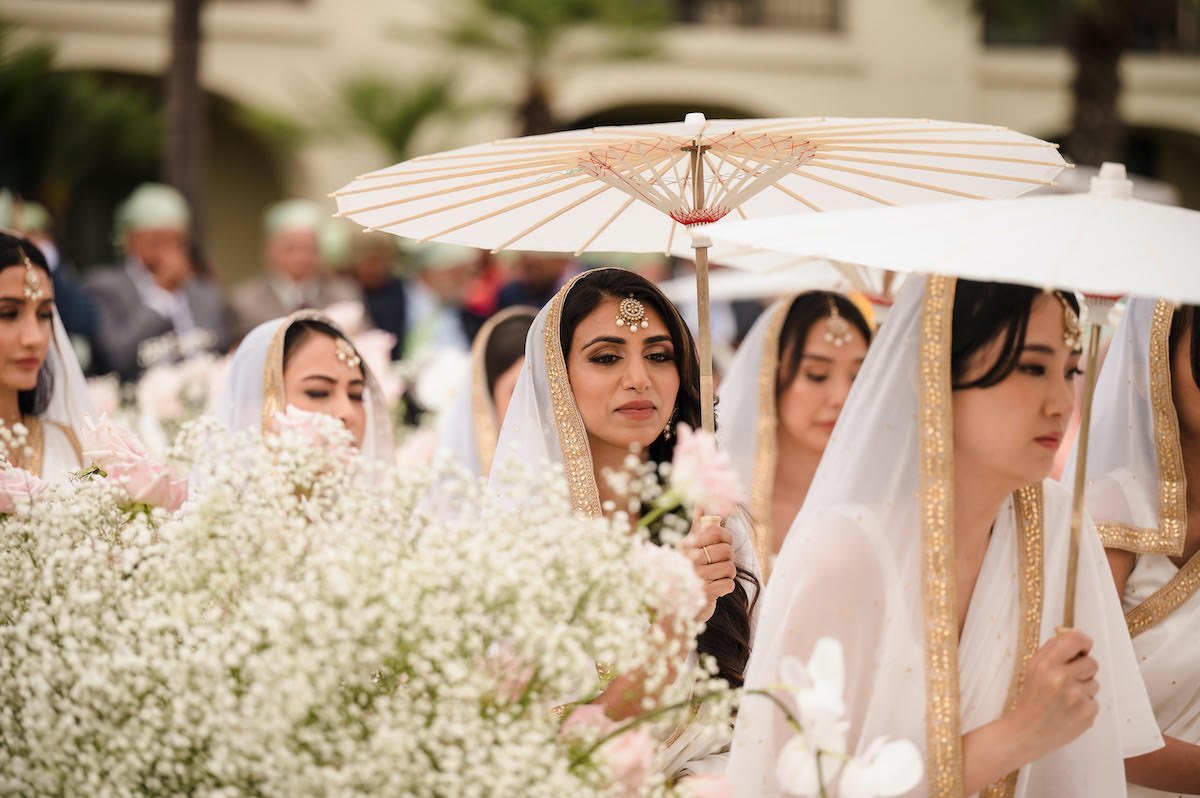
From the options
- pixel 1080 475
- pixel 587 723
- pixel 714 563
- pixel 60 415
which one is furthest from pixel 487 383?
pixel 587 723

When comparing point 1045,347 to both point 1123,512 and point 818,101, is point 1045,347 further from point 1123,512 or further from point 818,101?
point 818,101

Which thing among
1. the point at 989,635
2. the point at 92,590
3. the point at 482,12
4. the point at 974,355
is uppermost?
the point at 482,12

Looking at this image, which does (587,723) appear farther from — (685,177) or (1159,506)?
(1159,506)

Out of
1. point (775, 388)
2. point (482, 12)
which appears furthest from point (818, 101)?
point (775, 388)

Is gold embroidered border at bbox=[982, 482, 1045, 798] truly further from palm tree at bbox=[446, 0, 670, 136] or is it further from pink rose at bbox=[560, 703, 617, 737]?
palm tree at bbox=[446, 0, 670, 136]

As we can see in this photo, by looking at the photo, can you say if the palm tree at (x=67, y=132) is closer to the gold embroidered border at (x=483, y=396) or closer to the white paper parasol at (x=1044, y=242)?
the gold embroidered border at (x=483, y=396)

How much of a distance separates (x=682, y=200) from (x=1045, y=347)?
94 centimetres

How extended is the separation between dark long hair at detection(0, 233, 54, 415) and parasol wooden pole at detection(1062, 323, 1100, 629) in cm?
281

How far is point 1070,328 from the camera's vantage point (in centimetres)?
265

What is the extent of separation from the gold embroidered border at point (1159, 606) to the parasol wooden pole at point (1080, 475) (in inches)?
34.3

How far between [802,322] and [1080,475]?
2.86 metres

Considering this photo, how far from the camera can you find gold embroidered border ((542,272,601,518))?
138 inches

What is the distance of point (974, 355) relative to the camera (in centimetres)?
263

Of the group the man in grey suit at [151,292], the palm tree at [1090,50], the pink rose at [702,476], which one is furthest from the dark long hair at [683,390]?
the palm tree at [1090,50]
